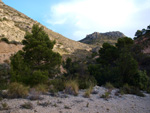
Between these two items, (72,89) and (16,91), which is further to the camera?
(72,89)

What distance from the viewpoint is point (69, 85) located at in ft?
30.9

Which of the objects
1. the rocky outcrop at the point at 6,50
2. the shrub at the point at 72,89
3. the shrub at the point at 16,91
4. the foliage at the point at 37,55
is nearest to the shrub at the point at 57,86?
the shrub at the point at 72,89

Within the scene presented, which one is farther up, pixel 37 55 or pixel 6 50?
pixel 6 50

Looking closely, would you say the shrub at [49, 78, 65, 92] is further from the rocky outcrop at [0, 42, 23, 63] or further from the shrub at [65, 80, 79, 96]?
the rocky outcrop at [0, 42, 23, 63]

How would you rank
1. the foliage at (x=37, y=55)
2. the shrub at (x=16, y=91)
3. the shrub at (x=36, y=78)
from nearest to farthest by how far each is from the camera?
the shrub at (x=16, y=91), the shrub at (x=36, y=78), the foliage at (x=37, y=55)

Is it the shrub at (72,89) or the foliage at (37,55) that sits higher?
the foliage at (37,55)

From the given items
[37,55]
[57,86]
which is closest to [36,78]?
[57,86]

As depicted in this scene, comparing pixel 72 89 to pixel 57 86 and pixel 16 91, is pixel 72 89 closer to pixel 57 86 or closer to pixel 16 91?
pixel 57 86

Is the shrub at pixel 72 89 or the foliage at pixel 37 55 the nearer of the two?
the shrub at pixel 72 89

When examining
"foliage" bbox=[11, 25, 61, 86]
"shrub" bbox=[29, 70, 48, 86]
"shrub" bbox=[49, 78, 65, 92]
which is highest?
"foliage" bbox=[11, 25, 61, 86]

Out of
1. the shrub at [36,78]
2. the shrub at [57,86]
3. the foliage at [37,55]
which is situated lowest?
the shrub at [57,86]

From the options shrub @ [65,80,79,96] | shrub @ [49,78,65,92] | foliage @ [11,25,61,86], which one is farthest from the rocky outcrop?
shrub @ [65,80,79,96]

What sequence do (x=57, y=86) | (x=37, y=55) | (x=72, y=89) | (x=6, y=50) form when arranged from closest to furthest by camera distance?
(x=72, y=89)
(x=57, y=86)
(x=37, y=55)
(x=6, y=50)

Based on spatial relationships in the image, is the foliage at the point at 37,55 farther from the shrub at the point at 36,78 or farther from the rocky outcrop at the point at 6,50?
the rocky outcrop at the point at 6,50
